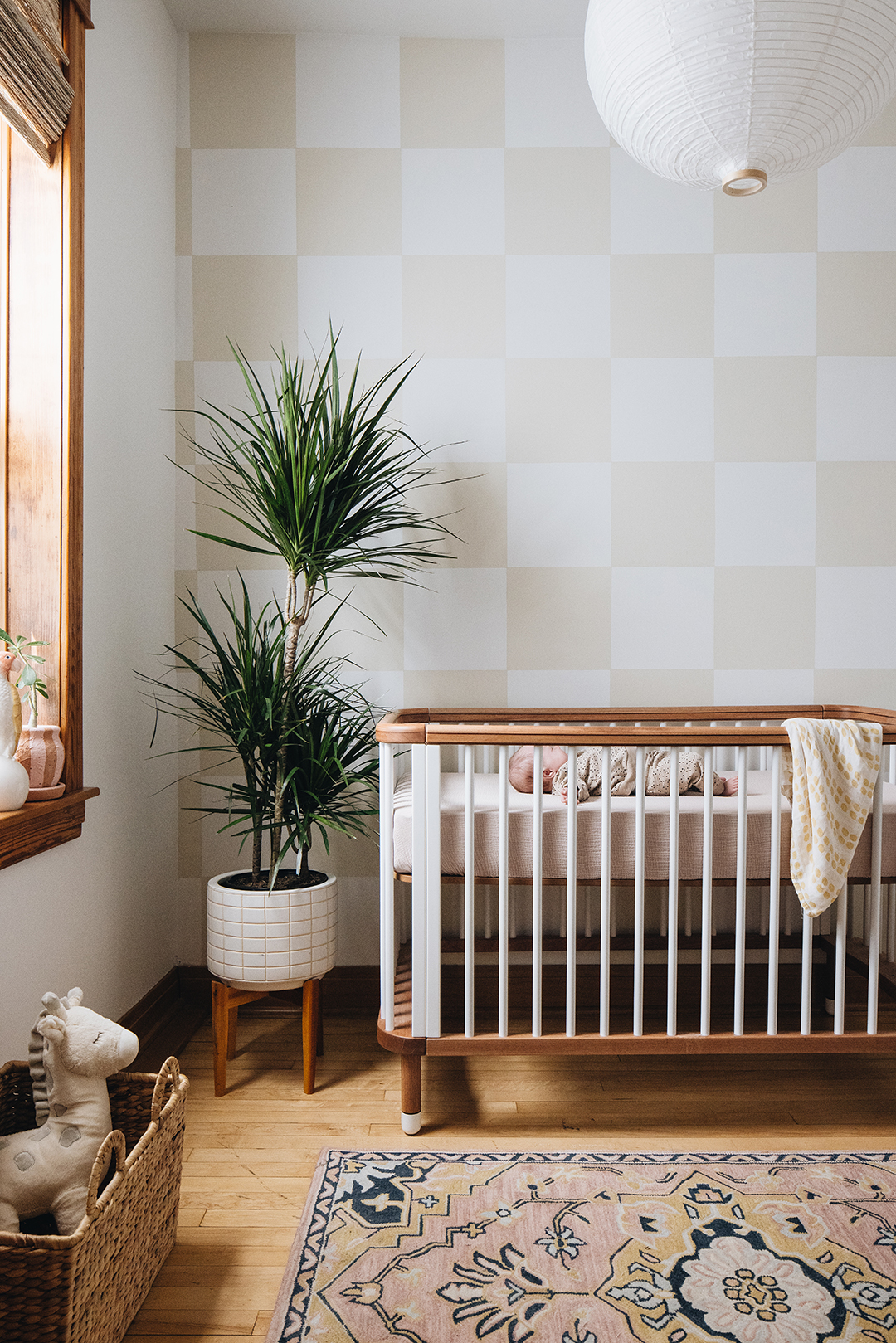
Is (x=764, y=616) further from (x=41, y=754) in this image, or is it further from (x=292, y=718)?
(x=41, y=754)

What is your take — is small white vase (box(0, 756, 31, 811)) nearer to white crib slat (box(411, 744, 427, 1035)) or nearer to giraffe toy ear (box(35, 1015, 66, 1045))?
giraffe toy ear (box(35, 1015, 66, 1045))

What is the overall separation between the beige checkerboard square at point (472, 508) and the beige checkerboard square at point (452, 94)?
895mm

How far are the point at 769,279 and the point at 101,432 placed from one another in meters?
1.82

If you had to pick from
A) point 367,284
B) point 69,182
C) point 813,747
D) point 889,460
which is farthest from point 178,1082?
point 889,460

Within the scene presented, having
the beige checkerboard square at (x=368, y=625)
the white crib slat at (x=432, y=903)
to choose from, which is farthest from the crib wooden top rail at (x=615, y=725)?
the beige checkerboard square at (x=368, y=625)

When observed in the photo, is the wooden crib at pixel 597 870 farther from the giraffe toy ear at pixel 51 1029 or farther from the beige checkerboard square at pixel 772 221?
the beige checkerboard square at pixel 772 221

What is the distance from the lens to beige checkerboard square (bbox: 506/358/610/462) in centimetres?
237

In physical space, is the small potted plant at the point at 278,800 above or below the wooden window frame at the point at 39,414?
below

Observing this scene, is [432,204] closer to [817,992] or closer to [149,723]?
[149,723]

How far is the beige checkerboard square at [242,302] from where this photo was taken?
236cm

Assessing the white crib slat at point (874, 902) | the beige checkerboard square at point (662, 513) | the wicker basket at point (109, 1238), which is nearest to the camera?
the wicker basket at point (109, 1238)

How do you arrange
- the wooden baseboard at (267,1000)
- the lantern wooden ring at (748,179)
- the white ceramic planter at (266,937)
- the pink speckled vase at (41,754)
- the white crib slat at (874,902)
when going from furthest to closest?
1. the wooden baseboard at (267,1000)
2. the white ceramic planter at (266,937)
3. the white crib slat at (874,902)
4. the pink speckled vase at (41,754)
5. the lantern wooden ring at (748,179)

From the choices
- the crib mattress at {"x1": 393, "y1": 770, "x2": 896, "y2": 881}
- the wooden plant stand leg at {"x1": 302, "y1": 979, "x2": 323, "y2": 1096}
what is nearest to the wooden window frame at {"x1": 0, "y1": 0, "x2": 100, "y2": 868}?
the wooden plant stand leg at {"x1": 302, "y1": 979, "x2": 323, "y2": 1096}

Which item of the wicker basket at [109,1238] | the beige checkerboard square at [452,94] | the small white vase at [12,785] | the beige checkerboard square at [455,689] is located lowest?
the wicker basket at [109,1238]
